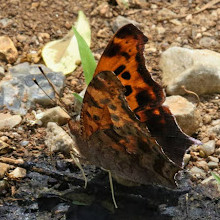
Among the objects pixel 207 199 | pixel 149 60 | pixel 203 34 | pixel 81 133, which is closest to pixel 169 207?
pixel 207 199

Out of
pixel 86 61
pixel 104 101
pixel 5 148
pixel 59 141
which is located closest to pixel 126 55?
pixel 104 101

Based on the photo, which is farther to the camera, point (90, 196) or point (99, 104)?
point (90, 196)

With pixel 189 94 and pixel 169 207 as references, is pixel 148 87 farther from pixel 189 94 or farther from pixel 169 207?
pixel 189 94

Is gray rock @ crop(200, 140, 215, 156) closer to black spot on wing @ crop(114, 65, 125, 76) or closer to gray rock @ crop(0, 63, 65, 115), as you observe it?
black spot on wing @ crop(114, 65, 125, 76)

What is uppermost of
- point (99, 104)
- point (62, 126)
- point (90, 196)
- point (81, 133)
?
point (99, 104)

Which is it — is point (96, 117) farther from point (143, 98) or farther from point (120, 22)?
point (120, 22)

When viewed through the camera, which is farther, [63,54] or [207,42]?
[207,42]
